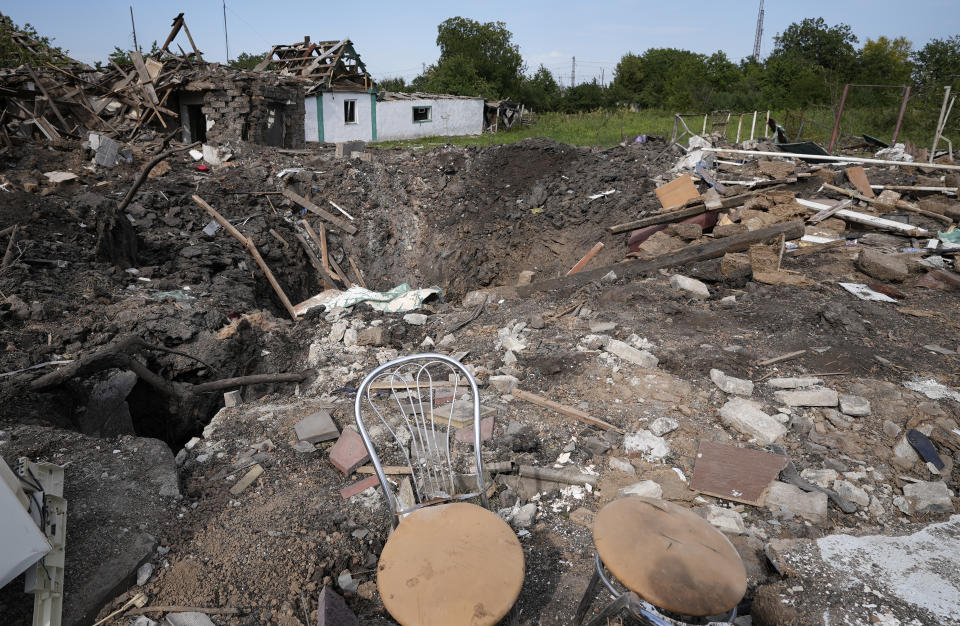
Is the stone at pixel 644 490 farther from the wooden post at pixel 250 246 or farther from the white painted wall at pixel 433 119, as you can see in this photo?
the white painted wall at pixel 433 119

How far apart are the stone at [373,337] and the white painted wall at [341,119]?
14.1 metres

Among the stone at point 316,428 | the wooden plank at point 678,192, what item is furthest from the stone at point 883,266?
the stone at point 316,428

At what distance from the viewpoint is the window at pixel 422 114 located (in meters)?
20.2

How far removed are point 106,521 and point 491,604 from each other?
1.82 metres

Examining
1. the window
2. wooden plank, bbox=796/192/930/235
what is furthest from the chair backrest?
the window

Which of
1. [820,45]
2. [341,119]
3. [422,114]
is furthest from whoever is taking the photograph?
[820,45]

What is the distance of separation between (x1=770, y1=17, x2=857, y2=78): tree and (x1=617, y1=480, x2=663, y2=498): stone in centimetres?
3762

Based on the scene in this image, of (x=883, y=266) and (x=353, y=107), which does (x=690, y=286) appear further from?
(x=353, y=107)

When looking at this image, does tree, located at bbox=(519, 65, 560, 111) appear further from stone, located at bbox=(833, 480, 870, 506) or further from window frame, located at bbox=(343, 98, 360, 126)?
stone, located at bbox=(833, 480, 870, 506)

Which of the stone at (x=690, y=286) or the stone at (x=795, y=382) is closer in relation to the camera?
the stone at (x=795, y=382)

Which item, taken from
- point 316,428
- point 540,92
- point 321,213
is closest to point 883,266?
point 316,428

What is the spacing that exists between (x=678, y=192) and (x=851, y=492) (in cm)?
557

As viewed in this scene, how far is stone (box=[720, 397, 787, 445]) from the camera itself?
2844 millimetres

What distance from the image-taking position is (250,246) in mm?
Answer: 7113
